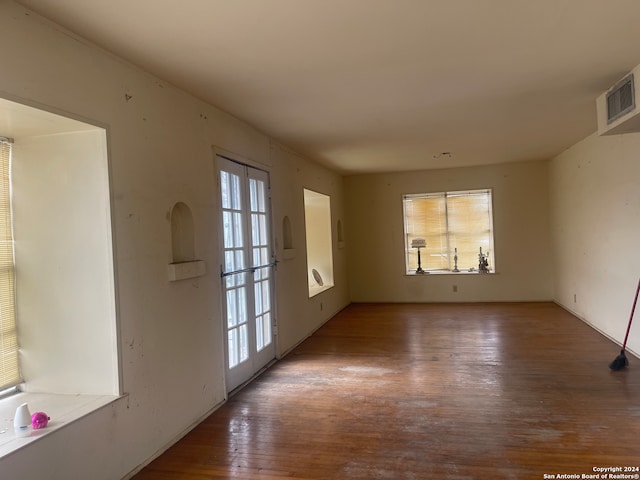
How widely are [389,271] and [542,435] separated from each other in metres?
5.47

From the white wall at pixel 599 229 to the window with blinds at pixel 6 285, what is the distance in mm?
5224

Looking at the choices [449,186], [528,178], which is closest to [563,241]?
[528,178]

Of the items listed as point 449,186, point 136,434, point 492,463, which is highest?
point 449,186

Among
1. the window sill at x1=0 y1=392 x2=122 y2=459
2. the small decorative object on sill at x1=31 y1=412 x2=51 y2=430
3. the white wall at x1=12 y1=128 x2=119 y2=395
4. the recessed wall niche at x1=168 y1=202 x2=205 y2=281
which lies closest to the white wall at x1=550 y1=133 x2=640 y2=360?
the recessed wall niche at x1=168 y1=202 x2=205 y2=281

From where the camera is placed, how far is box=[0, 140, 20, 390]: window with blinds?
239 cm

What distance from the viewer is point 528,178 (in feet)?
24.7

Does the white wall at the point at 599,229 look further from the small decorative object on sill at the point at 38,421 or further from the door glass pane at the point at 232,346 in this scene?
the small decorative object on sill at the point at 38,421

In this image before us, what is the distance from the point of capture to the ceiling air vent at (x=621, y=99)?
3.08m

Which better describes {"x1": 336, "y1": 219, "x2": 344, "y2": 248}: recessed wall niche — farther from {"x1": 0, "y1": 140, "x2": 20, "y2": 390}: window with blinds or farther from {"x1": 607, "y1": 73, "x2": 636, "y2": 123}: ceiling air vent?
{"x1": 0, "y1": 140, "x2": 20, "y2": 390}: window with blinds

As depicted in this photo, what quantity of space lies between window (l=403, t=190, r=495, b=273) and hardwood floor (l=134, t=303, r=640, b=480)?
2.78 m

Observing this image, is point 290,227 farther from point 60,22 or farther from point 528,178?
point 528,178

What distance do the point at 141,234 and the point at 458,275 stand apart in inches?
253

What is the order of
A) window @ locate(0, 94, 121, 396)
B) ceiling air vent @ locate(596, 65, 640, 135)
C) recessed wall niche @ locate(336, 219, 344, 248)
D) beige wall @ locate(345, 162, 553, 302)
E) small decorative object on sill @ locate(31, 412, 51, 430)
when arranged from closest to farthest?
small decorative object on sill @ locate(31, 412, 51, 430) → window @ locate(0, 94, 121, 396) → ceiling air vent @ locate(596, 65, 640, 135) → beige wall @ locate(345, 162, 553, 302) → recessed wall niche @ locate(336, 219, 344, 248)

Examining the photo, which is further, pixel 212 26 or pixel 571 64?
pixel 571 64
